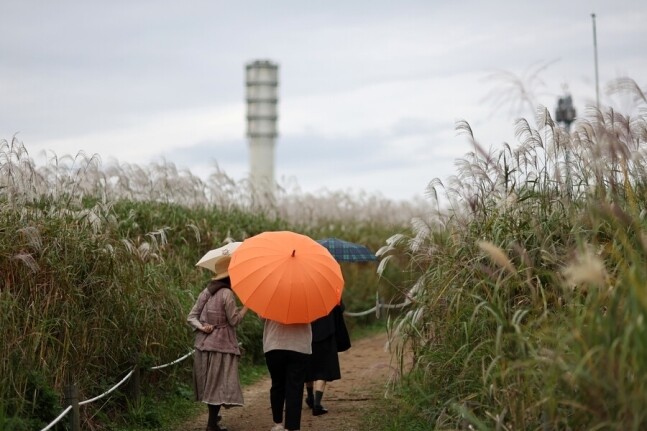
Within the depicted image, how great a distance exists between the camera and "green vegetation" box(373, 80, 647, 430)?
5793 mm

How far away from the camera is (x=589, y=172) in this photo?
29.4 ft

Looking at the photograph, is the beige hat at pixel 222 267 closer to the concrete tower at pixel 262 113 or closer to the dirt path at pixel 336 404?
the dirt path at pixel 336 404

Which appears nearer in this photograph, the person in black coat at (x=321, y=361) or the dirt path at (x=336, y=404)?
the dirt path at (x=336, y=404)

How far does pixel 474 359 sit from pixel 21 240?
4060 mm

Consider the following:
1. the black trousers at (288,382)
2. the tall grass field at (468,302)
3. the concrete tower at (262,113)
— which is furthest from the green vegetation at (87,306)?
the concrete tower at (262,113)

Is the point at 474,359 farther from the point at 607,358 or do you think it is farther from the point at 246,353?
the point at 246,353

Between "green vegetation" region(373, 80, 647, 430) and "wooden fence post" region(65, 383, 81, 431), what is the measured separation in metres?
2.67

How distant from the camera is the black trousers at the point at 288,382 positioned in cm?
909

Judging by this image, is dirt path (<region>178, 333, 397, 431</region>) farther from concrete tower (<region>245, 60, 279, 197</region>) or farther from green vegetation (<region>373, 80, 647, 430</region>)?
concrete tower (<region>245, 60, 279, 197</region>)

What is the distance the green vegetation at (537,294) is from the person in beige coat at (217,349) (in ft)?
4.94

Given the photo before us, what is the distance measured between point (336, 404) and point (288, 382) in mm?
2217

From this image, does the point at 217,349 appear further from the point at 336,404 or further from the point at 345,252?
the point at 345,252

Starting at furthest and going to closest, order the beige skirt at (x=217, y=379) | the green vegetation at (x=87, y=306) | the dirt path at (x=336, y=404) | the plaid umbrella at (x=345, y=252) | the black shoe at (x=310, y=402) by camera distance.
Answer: the plaid umbrella at (x=345, y=252), the black shoe at (x=310, y=402), the dirt path at (x=336, y=404), the beige skirt at (x=217, y=379), the green vegetation at (x=87, y=306)

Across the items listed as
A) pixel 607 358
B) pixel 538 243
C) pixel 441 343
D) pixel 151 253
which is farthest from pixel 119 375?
pixel 607 358
